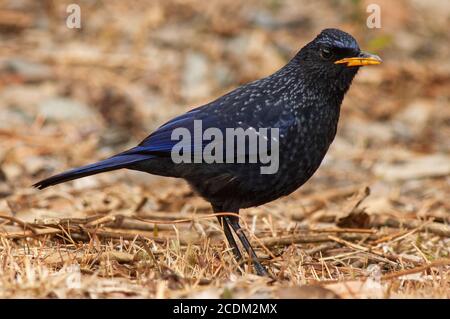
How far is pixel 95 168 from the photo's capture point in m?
4.97

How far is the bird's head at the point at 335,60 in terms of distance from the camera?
5.26 m

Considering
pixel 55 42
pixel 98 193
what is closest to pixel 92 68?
pixel 55 42

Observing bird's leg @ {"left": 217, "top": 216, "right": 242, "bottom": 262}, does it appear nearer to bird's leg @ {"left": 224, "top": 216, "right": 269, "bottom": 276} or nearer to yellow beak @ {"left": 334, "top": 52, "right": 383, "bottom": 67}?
bird's leg @ {"left": 224, "top": 216, "right": 269, "bottom": 276}

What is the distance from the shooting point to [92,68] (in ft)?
30.2

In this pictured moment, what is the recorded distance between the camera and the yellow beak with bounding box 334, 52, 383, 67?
5156 millimetres

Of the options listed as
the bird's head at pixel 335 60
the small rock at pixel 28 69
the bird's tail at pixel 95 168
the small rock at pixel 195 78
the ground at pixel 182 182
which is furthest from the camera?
the small rock at pixel 195 78

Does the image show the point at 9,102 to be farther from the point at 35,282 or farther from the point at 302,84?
the point at 35,282

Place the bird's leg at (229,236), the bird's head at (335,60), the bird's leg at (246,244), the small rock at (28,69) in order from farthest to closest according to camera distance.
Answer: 1. the small rock at (28,69)
2. the bird's head at (335,60)
3. the bird's leg at (229,236)
4. the bird's leg at (246,244)

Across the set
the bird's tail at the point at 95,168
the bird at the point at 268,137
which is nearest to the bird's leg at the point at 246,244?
the bird at the point at 268,137

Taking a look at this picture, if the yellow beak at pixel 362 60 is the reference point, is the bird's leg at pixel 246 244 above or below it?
below

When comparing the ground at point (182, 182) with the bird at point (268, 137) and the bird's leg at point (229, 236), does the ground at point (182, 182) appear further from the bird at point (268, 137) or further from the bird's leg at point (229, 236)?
the bird at point (268, 137)

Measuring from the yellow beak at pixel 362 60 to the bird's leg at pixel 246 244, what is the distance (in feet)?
3.86

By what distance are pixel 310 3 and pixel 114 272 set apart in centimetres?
753
